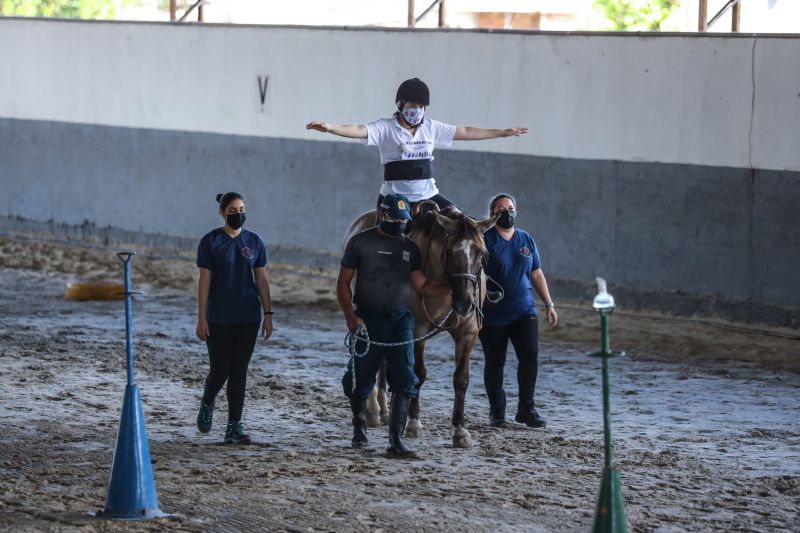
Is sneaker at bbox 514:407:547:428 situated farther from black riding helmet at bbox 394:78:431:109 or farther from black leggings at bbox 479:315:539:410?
black riding helmet at bbox 394:78:431:109

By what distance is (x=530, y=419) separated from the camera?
1005 cm

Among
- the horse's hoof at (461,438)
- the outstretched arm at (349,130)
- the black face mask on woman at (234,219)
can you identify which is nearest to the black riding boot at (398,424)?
the horse's hoof at (461,438)

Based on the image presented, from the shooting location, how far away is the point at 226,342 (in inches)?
362

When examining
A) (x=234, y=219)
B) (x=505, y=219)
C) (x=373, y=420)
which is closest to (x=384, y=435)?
(x=373, y=420)

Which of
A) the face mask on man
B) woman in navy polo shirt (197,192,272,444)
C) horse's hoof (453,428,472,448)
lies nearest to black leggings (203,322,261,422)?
woman in navy polo shirt (197,192,272,444)

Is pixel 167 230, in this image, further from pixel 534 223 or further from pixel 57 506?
pixel 57 506

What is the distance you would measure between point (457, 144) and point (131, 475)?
9562 millimetres

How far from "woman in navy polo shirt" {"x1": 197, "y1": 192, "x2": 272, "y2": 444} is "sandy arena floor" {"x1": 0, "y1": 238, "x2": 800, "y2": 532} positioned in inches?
17.0

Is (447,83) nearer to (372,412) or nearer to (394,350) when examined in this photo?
(372,412)

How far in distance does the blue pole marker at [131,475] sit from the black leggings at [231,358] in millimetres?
1691

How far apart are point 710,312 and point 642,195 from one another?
1.42 m

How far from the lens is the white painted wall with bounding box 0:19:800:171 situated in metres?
14.0

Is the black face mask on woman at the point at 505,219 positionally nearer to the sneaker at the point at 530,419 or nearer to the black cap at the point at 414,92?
the black cap at the point at 414,92

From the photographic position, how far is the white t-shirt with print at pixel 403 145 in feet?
34.7
